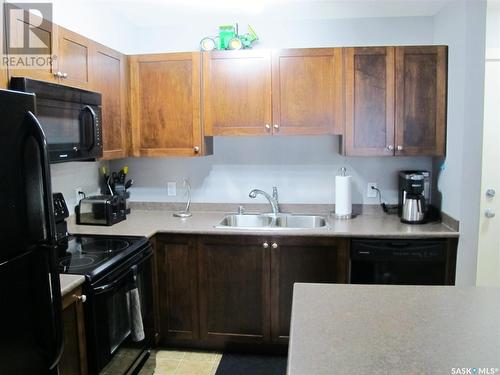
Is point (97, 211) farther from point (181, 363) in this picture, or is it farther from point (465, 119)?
point (465, 119)

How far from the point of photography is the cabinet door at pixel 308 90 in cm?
290

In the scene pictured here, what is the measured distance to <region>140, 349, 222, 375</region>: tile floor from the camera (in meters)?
2.66

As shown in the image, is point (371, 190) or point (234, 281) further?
point (371, 190)

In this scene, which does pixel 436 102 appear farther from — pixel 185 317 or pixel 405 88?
pixel 185 317

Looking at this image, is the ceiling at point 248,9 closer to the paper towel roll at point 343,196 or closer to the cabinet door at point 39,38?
the cabinet door at point 39,38

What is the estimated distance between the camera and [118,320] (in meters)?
2.19

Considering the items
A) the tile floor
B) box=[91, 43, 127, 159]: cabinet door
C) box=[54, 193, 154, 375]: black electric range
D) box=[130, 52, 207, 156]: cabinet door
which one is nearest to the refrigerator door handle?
box=[54, 193, 154, 375]: black electric range

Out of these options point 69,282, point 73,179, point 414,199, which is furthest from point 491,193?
point 73,179

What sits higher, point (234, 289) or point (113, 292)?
point (113, 292)

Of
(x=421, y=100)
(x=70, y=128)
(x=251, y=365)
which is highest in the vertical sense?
(x=421, y=100)

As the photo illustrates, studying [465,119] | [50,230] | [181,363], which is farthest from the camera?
[181,363]

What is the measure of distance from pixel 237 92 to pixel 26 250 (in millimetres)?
1945

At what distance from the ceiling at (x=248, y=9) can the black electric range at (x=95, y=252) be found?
4.99 feet

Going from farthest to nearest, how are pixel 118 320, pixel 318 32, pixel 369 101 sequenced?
pixel 318 32
pixel 369 101
pixel 118 320
